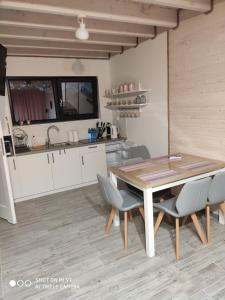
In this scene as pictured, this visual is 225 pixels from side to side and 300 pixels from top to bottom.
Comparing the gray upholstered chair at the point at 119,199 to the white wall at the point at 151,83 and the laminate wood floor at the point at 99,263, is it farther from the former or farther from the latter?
the white wall at the point at 151,83

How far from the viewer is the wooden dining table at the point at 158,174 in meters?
2.13

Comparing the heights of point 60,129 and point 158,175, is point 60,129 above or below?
above

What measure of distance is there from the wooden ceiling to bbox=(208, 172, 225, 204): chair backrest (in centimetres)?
171

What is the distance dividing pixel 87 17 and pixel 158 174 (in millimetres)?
1751

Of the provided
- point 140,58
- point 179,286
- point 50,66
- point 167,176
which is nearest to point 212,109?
point 167,176

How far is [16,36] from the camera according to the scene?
2.88 metres

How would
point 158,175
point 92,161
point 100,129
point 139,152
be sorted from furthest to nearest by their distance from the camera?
point 100,129
point 92,161
point 139,152
point 158,175

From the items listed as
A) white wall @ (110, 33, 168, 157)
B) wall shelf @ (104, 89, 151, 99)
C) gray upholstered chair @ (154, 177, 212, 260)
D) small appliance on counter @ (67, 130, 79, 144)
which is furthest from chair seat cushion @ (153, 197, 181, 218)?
small appliance on counter @ (67, 130, 79, 144)

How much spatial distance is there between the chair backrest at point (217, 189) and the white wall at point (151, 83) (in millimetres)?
1281

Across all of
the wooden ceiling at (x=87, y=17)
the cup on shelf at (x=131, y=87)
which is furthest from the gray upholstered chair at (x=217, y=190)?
the cup on shelf at (x=131, y=87)

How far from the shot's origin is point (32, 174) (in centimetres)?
373

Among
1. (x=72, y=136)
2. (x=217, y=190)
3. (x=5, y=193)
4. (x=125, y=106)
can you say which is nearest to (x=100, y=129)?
(x=72, y=136)

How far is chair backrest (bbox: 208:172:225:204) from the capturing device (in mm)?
2193

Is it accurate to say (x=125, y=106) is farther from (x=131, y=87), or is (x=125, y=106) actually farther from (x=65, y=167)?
(x=65, y=167)
